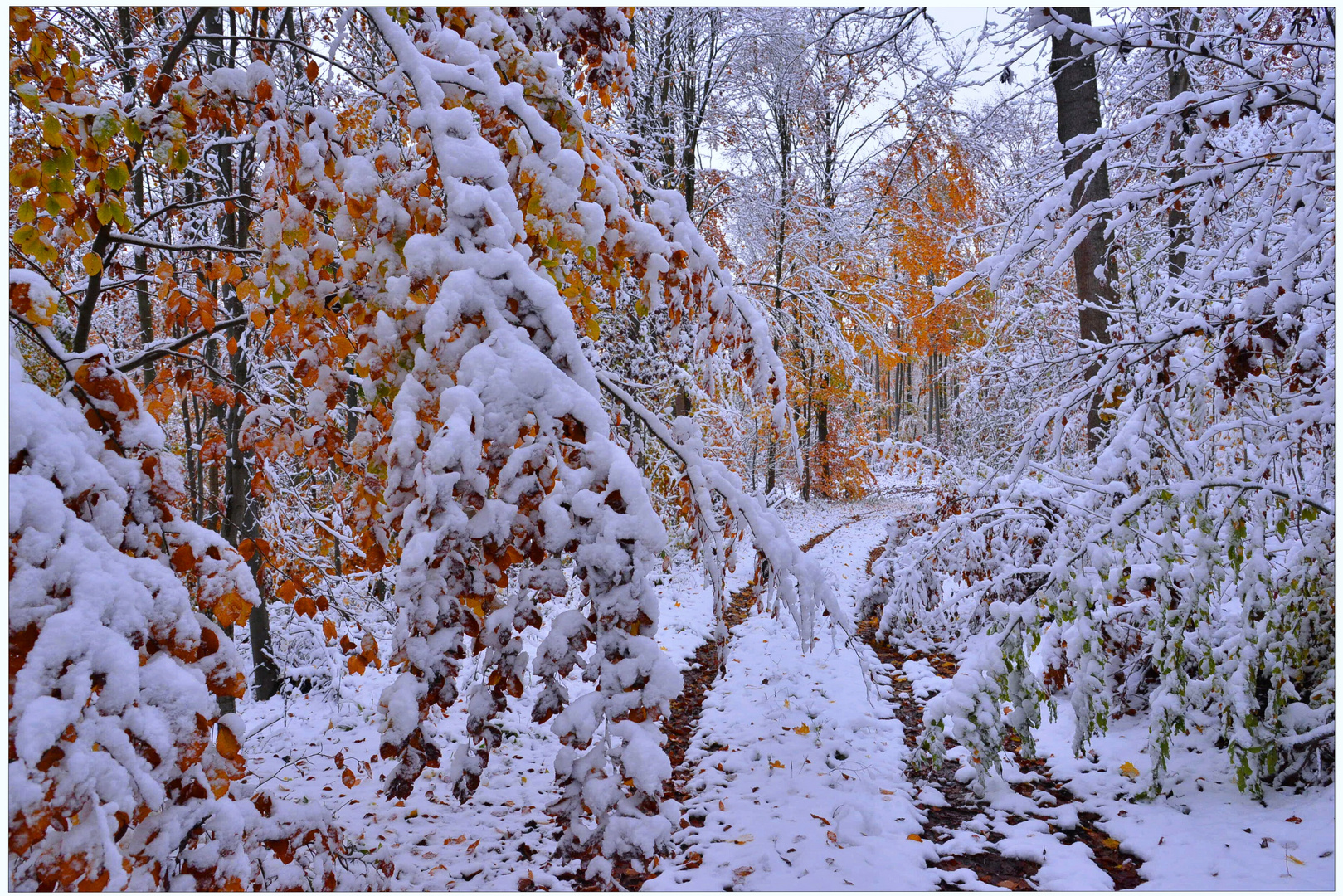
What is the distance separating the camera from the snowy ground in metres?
2.77

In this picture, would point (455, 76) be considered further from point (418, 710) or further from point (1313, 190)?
point (1313, 190)

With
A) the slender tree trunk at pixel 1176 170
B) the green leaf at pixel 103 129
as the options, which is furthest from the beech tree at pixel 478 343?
the slender tree trunk at pixel 1176 170

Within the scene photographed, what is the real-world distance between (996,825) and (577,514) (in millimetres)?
3055

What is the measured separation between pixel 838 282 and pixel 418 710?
39.3 ft

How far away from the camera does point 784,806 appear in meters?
3.45

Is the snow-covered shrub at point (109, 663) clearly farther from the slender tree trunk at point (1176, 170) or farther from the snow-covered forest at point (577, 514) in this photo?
the slender tree trunk at point (1176, 170)

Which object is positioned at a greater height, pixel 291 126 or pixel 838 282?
pixel 838 282

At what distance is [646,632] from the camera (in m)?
1.33

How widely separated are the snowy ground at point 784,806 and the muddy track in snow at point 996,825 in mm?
66

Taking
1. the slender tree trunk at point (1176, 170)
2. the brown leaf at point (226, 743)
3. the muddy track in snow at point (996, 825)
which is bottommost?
the muddy track in snow at point (996, 825)

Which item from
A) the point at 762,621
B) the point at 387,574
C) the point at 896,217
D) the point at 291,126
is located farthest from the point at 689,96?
the point at 291,126

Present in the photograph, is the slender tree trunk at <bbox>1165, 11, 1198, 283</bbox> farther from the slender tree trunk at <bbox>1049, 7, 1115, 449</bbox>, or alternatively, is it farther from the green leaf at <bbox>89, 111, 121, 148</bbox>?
the green leaf at <bbox>89, 111, 121, 148</bbox>

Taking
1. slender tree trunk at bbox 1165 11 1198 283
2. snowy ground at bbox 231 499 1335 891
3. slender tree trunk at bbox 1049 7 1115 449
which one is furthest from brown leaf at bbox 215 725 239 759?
slender tree trunk at bbox 1049 7 1115 449

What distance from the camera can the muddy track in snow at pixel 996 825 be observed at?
2779 millimetres
